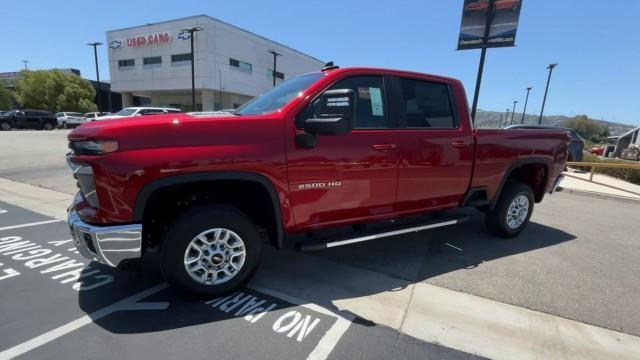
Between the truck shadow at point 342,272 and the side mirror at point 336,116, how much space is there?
4.92 feet

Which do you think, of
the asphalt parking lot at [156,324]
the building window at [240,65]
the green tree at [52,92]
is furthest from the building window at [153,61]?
the asphalt parking lot at [156,324]

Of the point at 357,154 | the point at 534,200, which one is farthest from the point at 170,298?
the point at 534,200

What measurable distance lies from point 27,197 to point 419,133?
Answer: 277 inches

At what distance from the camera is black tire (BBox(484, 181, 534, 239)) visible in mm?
4723

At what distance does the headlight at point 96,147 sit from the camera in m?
2.45

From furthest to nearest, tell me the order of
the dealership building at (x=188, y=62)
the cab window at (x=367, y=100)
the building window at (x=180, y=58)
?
1. the building window at (x=180, y=58)
2. the dealership building at (x=188, y=62)
3. the cab window at (x=367, y=100)

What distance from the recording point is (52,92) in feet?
156

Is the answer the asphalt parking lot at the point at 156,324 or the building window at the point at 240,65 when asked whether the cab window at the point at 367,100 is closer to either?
the asphalt parking lot at the point at 156,324

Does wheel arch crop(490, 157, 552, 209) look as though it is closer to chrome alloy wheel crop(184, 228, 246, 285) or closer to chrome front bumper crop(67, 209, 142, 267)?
chrome alloy wheel crop(184, 228, 246, 285)

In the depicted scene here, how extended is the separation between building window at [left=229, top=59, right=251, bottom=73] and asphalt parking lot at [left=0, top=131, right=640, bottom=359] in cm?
4151

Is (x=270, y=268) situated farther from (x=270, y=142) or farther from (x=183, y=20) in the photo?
(x=183, y=20)

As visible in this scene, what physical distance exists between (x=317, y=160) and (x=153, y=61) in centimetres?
4692

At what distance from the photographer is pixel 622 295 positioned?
345cm

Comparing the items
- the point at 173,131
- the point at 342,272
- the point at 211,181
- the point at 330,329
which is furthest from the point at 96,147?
the point at 342,272
